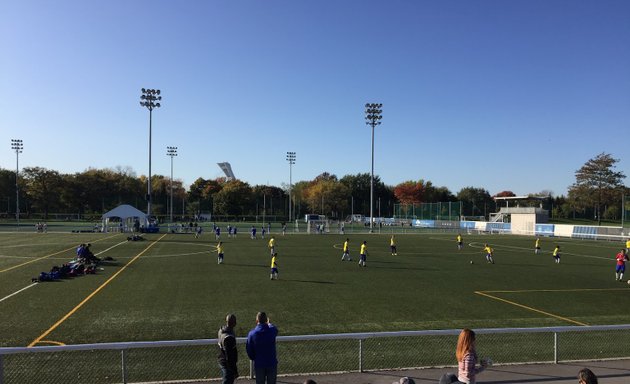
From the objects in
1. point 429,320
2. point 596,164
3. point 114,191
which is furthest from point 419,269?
point 114,191

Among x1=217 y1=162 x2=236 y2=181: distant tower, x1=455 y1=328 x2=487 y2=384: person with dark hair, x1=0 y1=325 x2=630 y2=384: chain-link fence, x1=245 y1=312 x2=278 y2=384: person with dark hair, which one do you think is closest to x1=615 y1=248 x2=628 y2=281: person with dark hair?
x1=0 y1=325 x2=630 y2=384: chain-link fence

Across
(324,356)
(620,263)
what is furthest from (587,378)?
(620,263)

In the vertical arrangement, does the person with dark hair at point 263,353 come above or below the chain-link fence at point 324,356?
above

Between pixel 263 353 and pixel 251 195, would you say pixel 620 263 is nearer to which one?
pixel 263 353

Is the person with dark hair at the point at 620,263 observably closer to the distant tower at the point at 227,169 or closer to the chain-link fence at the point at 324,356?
the chain-link fence at the point at 324,356

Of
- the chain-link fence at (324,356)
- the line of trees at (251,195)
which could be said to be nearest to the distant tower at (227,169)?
the line of trees at (251,195)

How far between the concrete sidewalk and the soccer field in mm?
4081

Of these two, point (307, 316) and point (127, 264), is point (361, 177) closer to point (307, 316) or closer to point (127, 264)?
point (127, 264)

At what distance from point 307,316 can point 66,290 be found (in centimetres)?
1045

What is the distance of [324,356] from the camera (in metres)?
9.50

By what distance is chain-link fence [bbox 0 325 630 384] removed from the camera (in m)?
8.12

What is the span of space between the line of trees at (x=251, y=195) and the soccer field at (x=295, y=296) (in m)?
67.3

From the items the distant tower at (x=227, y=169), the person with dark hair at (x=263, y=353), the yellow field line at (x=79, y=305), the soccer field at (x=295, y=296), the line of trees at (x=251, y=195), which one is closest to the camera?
the person with dark hair at (x=263, y=353)

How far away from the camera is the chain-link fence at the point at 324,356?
812 centimetres
